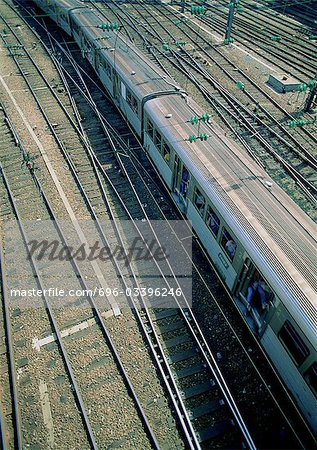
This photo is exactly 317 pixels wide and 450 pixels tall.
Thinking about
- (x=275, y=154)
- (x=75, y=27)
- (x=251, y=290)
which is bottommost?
(x=275, y=154)

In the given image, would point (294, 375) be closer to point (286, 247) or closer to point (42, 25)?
point (286, 247)

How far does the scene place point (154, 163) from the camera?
51.5 ft

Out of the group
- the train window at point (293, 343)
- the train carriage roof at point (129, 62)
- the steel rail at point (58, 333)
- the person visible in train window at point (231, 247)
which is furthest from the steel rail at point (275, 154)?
the steel rail at point (58, 333)

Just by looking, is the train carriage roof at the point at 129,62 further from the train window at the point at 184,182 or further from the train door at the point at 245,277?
the train door at the point at 245,277

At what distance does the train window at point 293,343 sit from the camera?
25.6 feet

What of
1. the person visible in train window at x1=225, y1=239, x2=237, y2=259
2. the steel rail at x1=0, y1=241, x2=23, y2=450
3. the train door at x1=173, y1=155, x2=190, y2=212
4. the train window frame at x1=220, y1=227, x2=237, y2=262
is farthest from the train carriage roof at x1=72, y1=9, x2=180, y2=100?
the steel rail at x1=0, y1=241, x2=23, y2=450

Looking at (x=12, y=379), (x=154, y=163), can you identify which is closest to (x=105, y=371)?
(x=12, y=379)

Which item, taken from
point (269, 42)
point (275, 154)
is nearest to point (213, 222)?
A: point (275, 154)

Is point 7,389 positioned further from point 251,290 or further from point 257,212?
point 257,212

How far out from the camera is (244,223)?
955 cm

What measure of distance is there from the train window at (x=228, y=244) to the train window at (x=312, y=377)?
3.51 m

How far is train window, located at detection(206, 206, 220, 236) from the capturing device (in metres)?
10.7

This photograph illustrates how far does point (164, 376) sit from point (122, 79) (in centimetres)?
1346

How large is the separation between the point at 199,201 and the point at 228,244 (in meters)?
2.07
